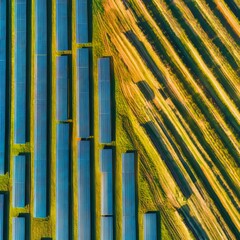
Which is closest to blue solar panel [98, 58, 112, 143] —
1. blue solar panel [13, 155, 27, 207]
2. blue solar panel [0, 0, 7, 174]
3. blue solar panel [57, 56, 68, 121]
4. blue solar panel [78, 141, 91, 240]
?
blue solar panel [78, 141, 91, 240]

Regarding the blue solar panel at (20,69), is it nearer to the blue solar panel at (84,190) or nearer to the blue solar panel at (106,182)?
the blue solar panel at (84,190)

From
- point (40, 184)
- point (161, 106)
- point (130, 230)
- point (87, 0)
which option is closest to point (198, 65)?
point (161, 106)

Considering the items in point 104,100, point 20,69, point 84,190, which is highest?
point 20,69

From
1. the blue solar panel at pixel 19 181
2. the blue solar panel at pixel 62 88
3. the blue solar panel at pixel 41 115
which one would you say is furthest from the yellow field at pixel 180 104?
the blue solar panel at pixel 19 181

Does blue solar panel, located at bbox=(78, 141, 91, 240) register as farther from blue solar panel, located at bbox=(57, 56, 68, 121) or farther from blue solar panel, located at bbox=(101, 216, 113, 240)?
blue solar panel, located at bbox=(57, 56, 68, 121)

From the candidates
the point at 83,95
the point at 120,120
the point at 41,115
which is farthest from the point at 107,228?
the point at 83,95

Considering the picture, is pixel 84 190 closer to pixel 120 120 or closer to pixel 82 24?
pixel 120 120
